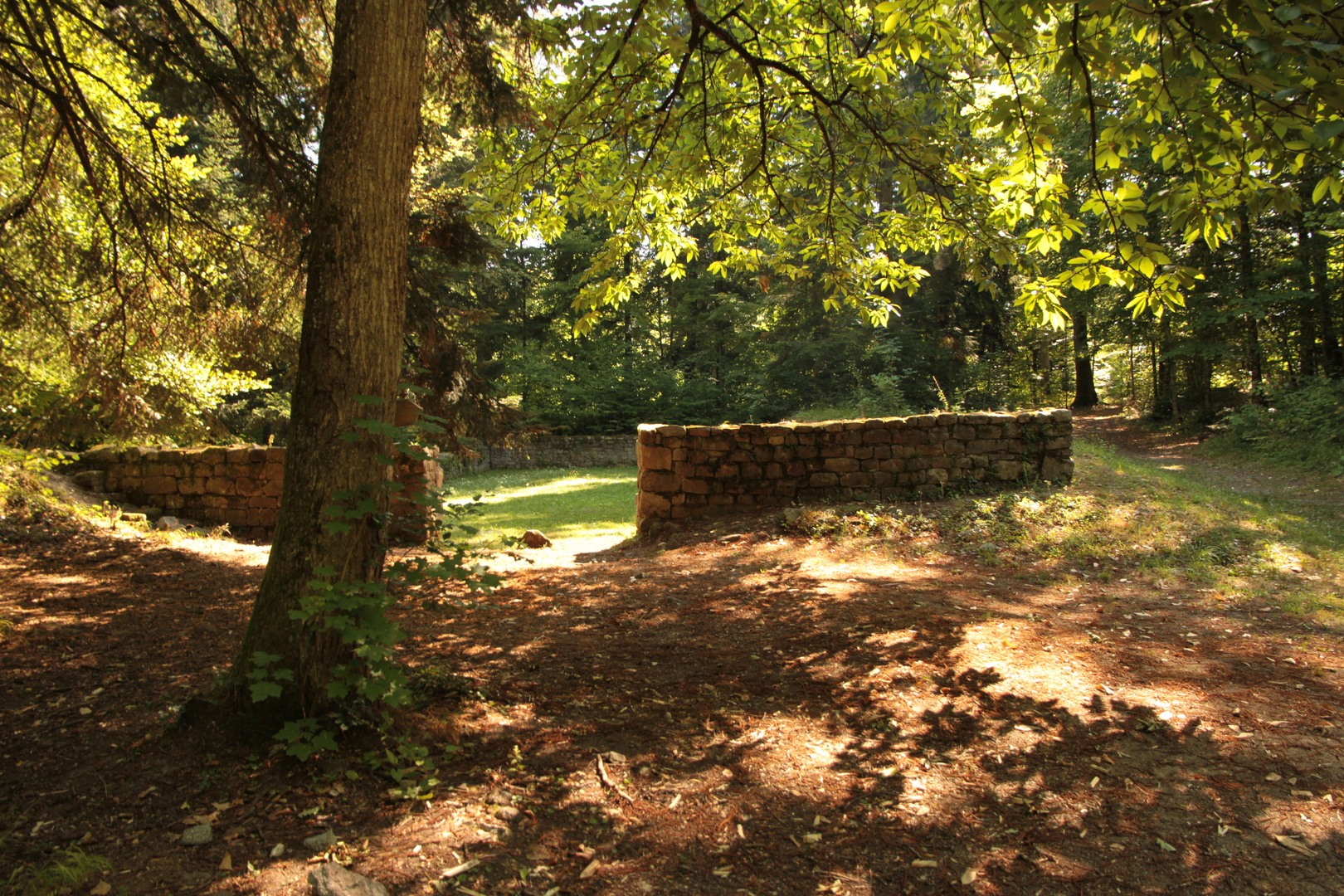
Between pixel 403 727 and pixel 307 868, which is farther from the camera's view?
pixel 403 727

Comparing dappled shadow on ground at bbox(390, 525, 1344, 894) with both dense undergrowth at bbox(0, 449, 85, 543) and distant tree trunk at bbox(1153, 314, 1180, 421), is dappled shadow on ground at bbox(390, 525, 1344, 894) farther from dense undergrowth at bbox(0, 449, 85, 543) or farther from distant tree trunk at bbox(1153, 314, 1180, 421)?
distant tree trunk at bbox(1153, 314, 1180, 421)

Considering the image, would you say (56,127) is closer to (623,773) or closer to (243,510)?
(243,510)

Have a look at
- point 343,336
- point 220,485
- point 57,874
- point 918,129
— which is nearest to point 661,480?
point 918,129

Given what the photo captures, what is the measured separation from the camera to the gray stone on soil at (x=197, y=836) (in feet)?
7.29

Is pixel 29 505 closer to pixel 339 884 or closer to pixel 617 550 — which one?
pixel 617 550

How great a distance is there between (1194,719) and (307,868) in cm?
373

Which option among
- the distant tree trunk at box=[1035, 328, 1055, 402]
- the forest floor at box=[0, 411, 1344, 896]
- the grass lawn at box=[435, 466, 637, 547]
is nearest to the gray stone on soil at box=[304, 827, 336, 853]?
the forest floor at box=[0, 411, 1344, 896]

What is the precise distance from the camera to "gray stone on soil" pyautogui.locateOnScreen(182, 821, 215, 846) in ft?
7.29

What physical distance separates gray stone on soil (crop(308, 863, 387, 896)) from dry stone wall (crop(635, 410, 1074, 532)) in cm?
656

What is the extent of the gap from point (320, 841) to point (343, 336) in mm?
1770

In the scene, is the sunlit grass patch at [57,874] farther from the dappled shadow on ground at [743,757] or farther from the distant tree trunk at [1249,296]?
the distant tree trunk at [1249,296]

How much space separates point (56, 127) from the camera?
4965mm

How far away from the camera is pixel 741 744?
313cm

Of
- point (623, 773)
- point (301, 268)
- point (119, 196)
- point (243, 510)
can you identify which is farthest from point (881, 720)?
point (243, 510)
